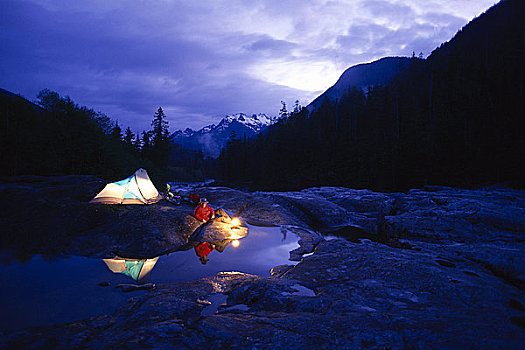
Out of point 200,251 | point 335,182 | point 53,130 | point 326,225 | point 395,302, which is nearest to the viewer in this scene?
point 395,302

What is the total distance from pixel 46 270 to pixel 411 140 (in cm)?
6261

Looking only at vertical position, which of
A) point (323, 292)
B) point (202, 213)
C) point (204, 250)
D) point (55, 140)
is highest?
point (55, 140)

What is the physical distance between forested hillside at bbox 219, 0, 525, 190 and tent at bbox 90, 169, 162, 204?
4898 centimetres

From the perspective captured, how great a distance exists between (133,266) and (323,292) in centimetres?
638

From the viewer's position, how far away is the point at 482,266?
6512 mm

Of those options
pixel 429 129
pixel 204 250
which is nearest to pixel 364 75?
pixel 429 129

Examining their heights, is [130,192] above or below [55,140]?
below

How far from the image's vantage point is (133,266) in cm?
768

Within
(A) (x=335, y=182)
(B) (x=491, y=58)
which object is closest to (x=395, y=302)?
(A) (x=335, y=182)

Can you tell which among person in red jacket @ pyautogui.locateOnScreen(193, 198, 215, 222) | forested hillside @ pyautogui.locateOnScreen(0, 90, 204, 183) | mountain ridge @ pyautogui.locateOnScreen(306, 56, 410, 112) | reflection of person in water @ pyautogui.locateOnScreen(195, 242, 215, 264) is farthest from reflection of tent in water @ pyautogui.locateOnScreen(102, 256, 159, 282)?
mountain ridge @ pyautogui.locateOnScreen(306, 56, 410, 112)

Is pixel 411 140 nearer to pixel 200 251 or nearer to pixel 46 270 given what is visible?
pixel 200 251

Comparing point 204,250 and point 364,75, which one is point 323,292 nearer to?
point 204,250

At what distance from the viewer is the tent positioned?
12.1 m

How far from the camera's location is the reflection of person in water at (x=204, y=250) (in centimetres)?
878
